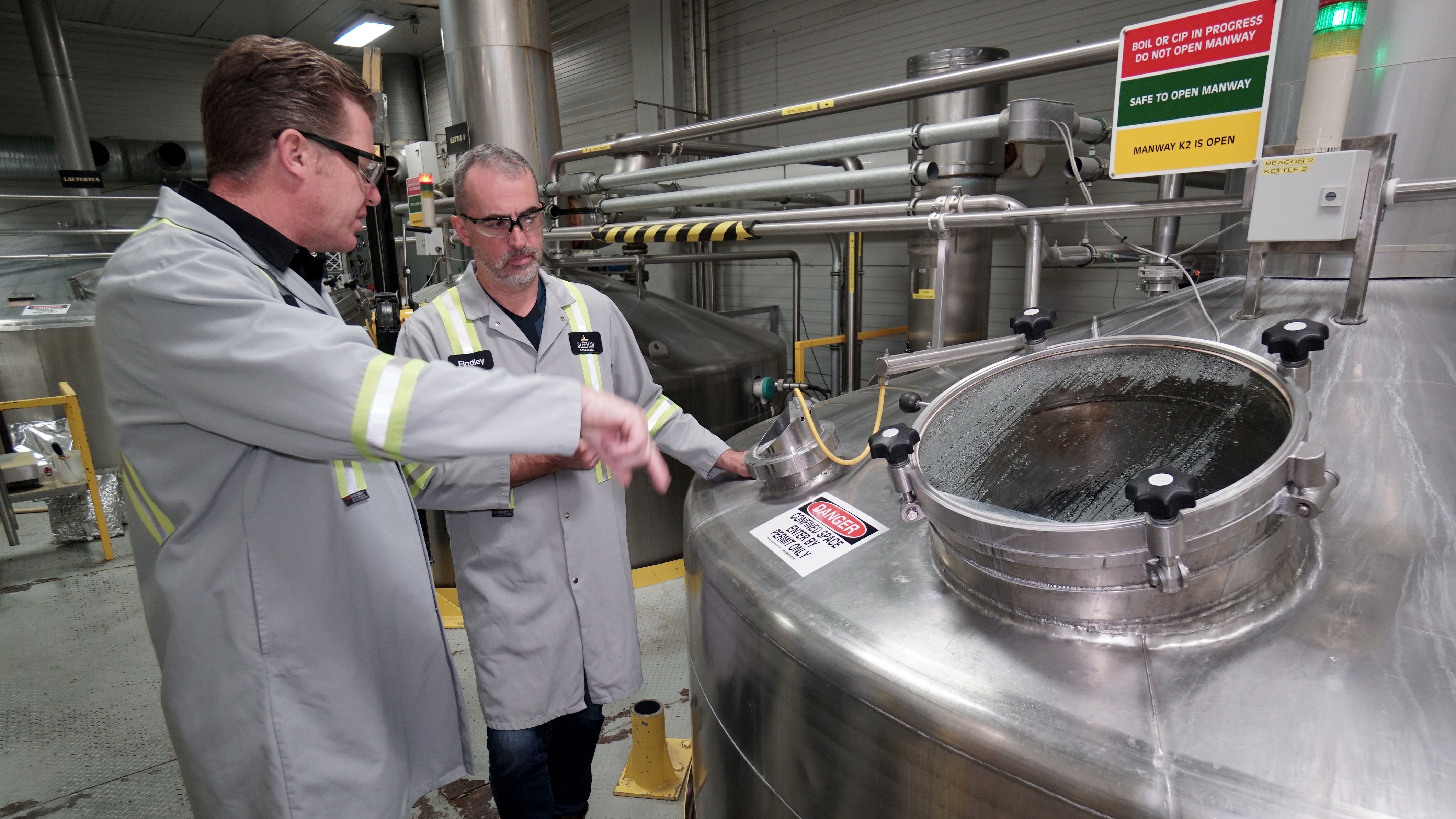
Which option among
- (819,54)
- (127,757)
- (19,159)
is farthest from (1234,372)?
(19,159)

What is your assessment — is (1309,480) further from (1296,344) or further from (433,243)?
(433,243)

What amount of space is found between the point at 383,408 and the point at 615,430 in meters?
0.25

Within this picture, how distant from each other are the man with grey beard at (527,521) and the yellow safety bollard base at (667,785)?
16.1 inches

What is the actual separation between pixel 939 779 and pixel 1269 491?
0.44 metres

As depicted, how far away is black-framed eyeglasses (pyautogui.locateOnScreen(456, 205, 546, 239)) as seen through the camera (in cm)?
150

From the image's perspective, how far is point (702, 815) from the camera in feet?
4.49

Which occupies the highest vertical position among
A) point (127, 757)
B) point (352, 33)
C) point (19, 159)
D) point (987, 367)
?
point (352, 33)

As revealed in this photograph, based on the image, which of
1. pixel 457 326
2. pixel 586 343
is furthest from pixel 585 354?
pixel 457 326

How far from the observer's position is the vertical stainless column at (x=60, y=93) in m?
6.67

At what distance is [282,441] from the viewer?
2.63ft

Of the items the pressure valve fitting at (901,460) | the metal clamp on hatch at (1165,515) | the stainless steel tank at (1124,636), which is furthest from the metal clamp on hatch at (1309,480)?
the pressure valve fitting at (901,460)

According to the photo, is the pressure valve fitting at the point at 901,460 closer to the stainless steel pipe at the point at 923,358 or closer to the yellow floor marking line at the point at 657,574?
the stainless steel pipe at the point at 923,358

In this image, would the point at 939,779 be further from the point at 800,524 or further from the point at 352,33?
the point at 352,33

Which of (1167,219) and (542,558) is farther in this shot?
(1167,219)
